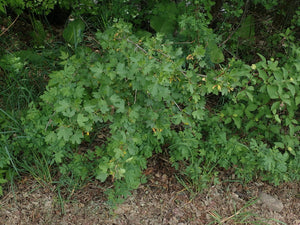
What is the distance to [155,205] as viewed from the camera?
2.43 metres

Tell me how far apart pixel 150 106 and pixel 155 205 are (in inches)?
33.4

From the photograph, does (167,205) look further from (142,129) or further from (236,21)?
(236,21)

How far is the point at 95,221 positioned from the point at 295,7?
2.79 metres

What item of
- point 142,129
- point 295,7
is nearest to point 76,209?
point 142,129

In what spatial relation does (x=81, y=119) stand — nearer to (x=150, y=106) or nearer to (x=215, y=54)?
(x=150, y=106)

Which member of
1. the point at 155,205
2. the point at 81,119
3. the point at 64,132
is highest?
the point at 81,119

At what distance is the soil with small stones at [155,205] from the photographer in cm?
229

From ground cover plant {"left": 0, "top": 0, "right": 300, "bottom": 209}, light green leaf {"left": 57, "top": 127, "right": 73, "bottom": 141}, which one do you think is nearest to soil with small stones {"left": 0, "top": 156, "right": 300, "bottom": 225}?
ground cover plant {"left": 0, "top": 0, "right": 300, "bottom": 209}

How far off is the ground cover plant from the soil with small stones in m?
0.10

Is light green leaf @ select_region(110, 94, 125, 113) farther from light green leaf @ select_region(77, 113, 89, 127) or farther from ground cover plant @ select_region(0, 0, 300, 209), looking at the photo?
light green leaf @ select_region(77, 113, 89, 127)

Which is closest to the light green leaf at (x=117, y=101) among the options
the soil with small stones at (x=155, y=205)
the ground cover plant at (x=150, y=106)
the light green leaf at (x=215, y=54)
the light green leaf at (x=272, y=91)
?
the ground cover plant at (x=150, y=106)

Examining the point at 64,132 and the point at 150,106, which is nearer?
the point at 64,132

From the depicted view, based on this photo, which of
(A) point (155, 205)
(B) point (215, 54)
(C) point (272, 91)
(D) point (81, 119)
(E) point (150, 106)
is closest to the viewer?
(D) point (81, 119)

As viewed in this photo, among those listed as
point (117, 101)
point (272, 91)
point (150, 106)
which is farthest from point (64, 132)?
point (272, 91)
